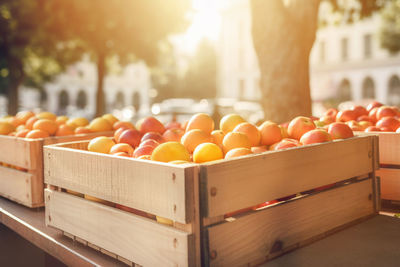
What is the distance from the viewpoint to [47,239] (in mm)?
1895

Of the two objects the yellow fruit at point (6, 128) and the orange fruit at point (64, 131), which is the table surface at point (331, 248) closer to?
the orange fruit at point (64, 131)

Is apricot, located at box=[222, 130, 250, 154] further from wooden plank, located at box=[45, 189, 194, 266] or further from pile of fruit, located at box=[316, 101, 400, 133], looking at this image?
pile of fruit, located at box=[316, 101, 400, 133]

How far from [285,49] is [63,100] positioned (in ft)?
149

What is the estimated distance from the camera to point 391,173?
7.54 feet

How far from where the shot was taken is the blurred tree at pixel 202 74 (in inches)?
1957

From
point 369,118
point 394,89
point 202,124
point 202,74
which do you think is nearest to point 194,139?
point 202,124

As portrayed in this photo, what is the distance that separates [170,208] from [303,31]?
3570mm

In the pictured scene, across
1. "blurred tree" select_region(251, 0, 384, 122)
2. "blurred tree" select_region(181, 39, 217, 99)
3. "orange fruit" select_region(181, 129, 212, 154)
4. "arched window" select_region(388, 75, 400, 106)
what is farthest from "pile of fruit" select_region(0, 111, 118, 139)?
"blurred tree" select_region(181, 39, 217, 99)

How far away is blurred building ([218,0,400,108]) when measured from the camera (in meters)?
34.7

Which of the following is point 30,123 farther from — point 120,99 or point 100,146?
point 120,99

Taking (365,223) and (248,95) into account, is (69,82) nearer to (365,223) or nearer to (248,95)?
(248,95)

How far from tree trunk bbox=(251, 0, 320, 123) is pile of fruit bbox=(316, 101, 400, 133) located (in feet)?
3.84

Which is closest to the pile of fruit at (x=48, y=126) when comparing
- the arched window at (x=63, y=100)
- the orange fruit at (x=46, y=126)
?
the orange fruit at (x=46, y=126)

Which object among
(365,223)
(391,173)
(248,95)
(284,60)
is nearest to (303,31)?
(284,60)
